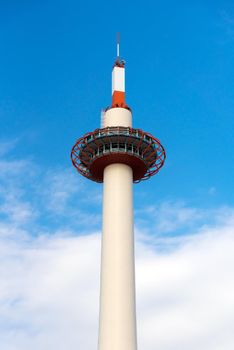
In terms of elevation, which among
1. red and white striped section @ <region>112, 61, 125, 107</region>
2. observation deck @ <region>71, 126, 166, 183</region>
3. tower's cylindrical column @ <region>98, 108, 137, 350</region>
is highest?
red and white striped section @ <region>112, 61, 125, 107</region>

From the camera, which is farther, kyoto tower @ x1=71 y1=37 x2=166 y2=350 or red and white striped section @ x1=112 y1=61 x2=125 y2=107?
red and white striped section @ x1=112 y1=61 x2=125 y2=107

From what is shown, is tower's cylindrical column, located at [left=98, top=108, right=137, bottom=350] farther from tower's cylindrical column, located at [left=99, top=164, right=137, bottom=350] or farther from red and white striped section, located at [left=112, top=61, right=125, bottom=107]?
red and white striped section, located at [left=112, top=61, right=125, bottom=107]

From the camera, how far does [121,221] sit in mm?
68750

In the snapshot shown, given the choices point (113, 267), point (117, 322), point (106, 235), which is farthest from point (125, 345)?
point (106, 235)

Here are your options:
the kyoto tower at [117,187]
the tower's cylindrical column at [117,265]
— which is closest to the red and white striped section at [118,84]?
the kyoto tower at [117,187]

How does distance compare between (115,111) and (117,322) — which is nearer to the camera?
(117,322)

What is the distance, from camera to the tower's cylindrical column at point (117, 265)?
62.4m

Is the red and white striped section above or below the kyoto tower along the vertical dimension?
Result: above

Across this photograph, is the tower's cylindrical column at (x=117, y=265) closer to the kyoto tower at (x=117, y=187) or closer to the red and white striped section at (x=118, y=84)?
the kyoto tower at (x=117, y=187)

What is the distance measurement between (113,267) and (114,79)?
30806 mm

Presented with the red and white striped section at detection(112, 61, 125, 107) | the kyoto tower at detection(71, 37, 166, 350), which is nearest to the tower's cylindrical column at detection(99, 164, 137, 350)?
the kyoto tower at detection(71, 37, 166, 350)

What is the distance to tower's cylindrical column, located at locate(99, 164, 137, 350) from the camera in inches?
2457

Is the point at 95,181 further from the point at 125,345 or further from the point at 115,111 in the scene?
the point at 125,345

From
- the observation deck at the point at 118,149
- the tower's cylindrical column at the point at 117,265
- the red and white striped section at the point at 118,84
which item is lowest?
the tower's cylindrical column at the point at 117,265
